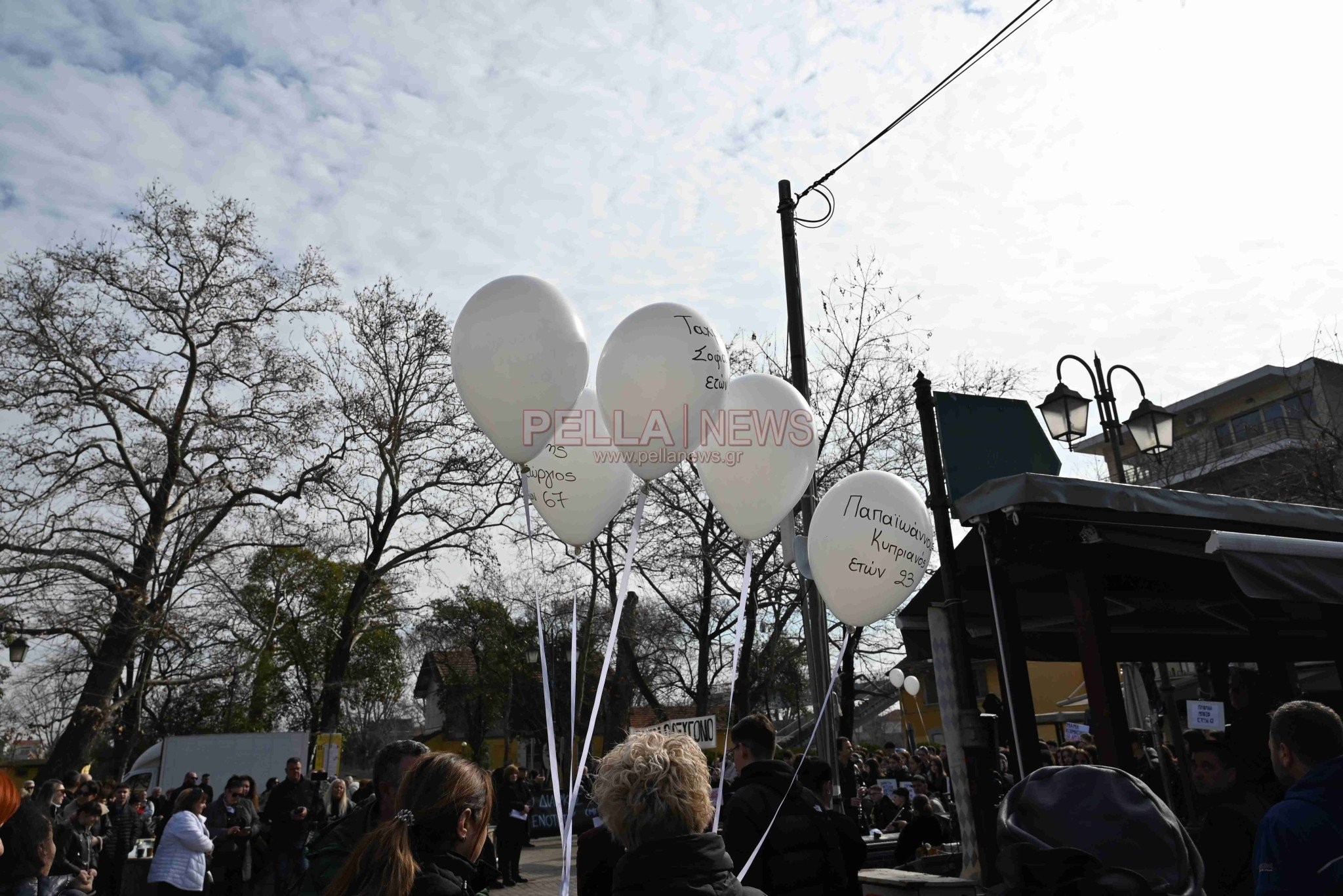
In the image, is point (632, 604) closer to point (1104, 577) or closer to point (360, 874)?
point (1104, 577)

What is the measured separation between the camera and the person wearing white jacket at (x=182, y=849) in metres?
7.63

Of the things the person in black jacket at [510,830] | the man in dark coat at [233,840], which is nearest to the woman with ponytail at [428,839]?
the man in dark coat at [233,840]

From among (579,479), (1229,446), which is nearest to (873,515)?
(579,479)

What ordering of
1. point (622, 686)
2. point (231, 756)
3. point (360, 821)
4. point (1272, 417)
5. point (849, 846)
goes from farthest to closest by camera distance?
point (1272, 417) < point (622, 686) < point (231, 756) < point (849, 846) < point (360, 821)

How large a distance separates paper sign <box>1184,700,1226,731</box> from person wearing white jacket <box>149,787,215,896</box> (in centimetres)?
Result: 821

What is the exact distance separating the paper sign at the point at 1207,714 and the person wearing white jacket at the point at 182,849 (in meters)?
8.21

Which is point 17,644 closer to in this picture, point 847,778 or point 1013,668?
point 847,778

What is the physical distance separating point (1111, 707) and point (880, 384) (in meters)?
13.4

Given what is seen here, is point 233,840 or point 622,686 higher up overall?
point 622,686

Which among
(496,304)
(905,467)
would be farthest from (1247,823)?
(905,467)

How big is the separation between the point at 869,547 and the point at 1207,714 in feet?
11.6

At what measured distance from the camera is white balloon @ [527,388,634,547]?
18.2ft

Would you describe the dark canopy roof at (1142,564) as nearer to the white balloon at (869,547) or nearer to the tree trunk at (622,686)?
the white balloon at (869,547)

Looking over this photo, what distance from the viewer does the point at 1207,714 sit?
22.3ft
